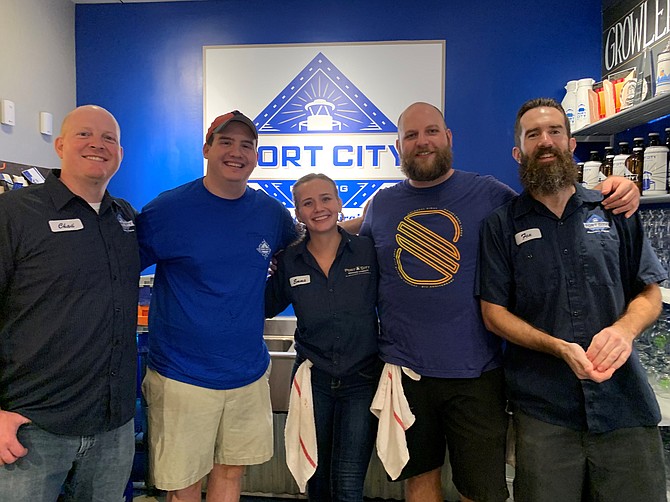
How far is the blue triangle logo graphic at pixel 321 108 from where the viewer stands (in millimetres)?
3148

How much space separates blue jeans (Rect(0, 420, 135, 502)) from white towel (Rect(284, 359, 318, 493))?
573mm

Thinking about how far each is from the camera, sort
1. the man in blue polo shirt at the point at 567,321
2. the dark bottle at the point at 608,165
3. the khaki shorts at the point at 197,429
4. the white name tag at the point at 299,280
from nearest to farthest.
Result: the man in blue polo shirt at the point at 567,321, the khaki shorts at the point at 197,429, the white name tag at the point at 299,280, the dark bottle at the point at 608,165

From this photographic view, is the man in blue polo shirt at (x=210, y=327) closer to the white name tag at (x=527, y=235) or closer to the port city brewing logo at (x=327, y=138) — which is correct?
the white name tag at (x=527, y=235)

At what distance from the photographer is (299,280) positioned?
6.14ft

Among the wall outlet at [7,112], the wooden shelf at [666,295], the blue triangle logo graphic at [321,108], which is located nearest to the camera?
the wooden shelf at [666,295]

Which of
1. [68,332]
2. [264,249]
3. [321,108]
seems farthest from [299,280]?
[321,108]

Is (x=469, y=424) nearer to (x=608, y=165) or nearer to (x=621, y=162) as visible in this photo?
(x=621, y=162)

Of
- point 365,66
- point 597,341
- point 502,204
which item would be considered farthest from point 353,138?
point 597,341

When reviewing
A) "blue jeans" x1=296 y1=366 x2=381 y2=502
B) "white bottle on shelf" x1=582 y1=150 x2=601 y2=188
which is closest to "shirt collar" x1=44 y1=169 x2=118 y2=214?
"blue jeans" x1=296 y1=366 x2=381 y2=502

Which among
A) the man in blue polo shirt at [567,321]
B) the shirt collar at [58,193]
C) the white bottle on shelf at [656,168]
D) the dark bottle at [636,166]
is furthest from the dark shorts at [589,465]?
the shirt collar at [58,193]

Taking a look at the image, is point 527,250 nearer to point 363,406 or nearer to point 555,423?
point 555,423

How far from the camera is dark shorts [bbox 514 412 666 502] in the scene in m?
1.53

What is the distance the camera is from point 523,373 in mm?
1649

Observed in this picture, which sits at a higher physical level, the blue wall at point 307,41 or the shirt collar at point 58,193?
the blue wall at point 307,41
